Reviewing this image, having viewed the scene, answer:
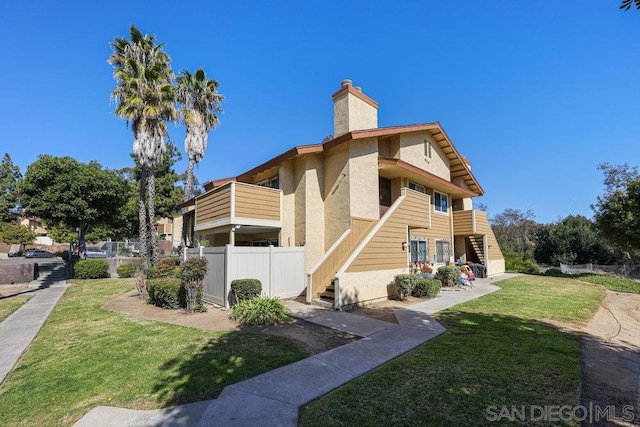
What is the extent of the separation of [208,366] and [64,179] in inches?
1035

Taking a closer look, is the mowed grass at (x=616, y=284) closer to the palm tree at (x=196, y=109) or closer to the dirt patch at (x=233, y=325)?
the dirt patch at (x=233, y=325)

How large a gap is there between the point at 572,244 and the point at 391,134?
3270cm

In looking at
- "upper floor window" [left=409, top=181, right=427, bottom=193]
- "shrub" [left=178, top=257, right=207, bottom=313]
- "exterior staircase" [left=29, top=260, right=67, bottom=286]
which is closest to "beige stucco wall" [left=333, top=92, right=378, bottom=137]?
"upper floor window" [left=409, top=181, right=427, bottom=193]

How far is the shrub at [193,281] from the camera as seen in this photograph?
10.7 meters

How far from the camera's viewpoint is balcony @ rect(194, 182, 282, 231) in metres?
13.1

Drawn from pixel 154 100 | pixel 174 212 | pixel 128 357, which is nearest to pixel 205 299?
pixel 128 357

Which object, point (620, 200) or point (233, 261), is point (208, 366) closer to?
point (233, 261)

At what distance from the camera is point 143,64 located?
19.8 meters

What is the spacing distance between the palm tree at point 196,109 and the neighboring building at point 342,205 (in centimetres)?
886

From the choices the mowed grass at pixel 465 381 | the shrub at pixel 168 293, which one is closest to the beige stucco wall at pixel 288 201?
the shrub at pixel 168 293

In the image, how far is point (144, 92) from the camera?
1922 centimetres

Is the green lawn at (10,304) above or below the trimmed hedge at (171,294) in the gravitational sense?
below

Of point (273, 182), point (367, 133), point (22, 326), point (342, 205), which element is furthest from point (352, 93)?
point (22, 326)

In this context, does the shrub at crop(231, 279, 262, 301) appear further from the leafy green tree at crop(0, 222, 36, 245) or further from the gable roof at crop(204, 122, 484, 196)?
the leafy green tree at crop(0, 222, 36, 245)
